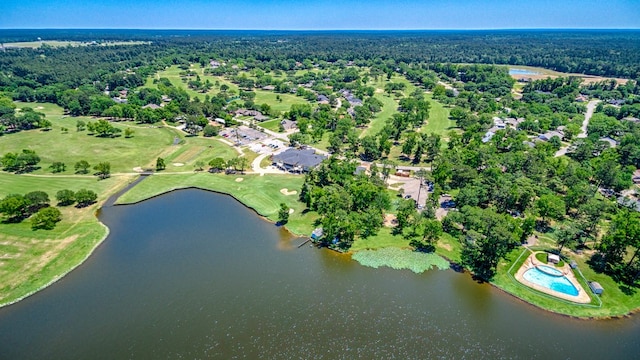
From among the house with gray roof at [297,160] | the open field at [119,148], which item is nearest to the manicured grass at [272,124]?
the open field at [119,148]

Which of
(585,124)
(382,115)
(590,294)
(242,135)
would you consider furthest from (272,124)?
(585,124)

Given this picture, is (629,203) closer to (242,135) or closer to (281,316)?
(281,316)

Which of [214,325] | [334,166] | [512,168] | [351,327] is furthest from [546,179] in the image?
[214,325]

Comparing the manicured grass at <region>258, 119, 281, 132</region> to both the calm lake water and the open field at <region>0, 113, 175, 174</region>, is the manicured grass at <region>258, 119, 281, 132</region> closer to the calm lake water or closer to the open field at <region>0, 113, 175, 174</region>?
the open field at <region>0, 113, 175, 174</region>

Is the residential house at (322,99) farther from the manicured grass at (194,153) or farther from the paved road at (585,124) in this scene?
the paved road at (585,124)

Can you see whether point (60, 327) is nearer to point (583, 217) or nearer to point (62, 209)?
point (62, 209)

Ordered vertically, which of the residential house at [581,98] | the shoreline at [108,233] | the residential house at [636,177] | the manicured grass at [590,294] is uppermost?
the residential house at [581,98]

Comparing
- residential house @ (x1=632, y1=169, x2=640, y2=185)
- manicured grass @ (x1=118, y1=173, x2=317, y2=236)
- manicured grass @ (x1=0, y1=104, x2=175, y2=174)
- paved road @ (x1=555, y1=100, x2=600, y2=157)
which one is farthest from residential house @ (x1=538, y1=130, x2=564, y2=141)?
manicured grass @ (x1=0, y1=104, x2=175, y2=174)
